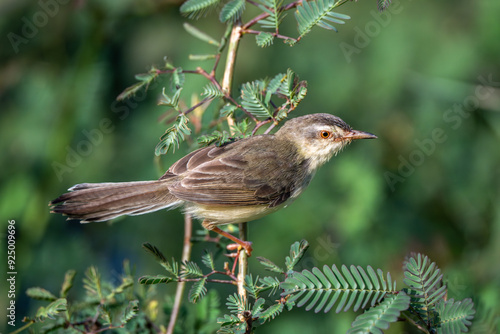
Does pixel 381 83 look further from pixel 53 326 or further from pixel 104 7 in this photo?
pixel 53 326

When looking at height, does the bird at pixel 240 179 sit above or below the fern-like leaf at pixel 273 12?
below

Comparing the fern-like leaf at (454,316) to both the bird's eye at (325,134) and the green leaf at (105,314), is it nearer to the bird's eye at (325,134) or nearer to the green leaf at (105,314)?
the green leaf at (105,314)

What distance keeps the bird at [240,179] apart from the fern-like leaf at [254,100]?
20.7 inches

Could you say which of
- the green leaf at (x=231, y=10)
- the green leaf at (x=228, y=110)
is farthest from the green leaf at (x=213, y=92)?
the green leaf at (x=231, y=10)

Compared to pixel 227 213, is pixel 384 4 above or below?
above

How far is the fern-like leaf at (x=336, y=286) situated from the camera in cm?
219

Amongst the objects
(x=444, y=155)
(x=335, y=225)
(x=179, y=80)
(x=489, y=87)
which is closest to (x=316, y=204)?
(x=335, y=225)

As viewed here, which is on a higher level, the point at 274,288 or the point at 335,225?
the point at 274,288

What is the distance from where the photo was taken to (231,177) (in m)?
3.85

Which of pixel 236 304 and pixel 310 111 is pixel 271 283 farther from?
pixel 310 111

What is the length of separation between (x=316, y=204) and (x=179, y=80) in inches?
95.0

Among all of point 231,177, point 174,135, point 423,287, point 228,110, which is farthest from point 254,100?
point 423,287

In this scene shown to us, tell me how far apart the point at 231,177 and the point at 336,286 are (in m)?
1.72

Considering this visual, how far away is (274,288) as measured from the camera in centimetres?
245
